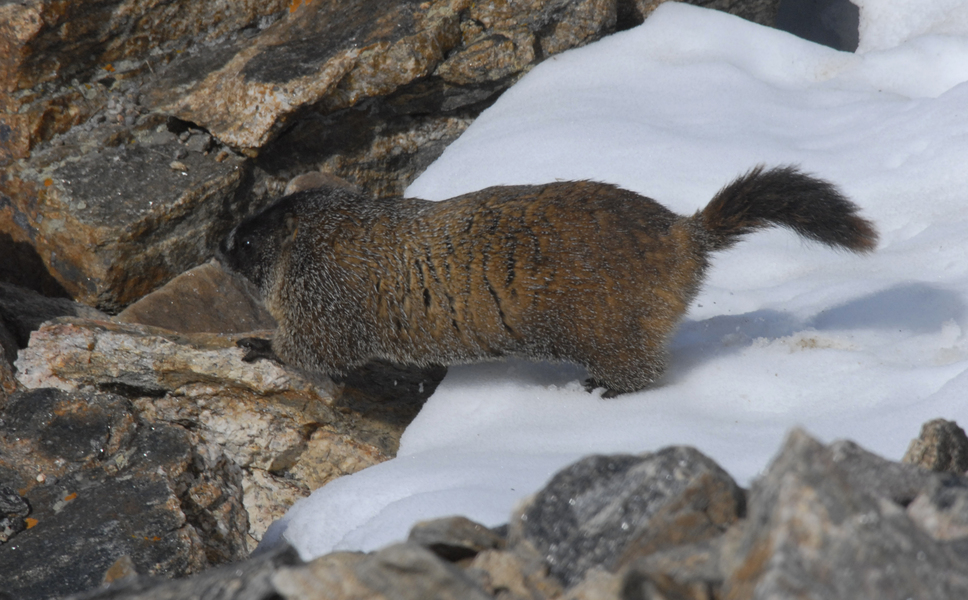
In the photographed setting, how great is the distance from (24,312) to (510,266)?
3921 mm

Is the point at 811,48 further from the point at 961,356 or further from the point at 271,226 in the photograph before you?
the point at 271,226

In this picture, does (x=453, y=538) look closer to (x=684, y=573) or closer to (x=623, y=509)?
(x=623, y=509)

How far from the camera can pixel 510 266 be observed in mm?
4480

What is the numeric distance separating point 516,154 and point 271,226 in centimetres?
282

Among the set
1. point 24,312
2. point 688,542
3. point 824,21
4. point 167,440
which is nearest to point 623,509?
point 688,542

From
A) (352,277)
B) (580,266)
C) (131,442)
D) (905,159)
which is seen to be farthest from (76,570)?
(905,159)

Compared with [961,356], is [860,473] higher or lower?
higher

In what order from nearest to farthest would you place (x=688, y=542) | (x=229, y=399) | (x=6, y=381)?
(x=688, y=542) < (x=6, y=381) < (x=229, y=399)

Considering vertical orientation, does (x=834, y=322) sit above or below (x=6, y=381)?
below

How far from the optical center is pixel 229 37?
732 cm

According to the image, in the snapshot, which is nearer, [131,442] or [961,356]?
[961,356]

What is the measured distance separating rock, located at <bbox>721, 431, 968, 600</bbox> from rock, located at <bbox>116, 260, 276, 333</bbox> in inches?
192

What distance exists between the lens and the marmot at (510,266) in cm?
434

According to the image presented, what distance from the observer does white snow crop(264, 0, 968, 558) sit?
3.96 meters
